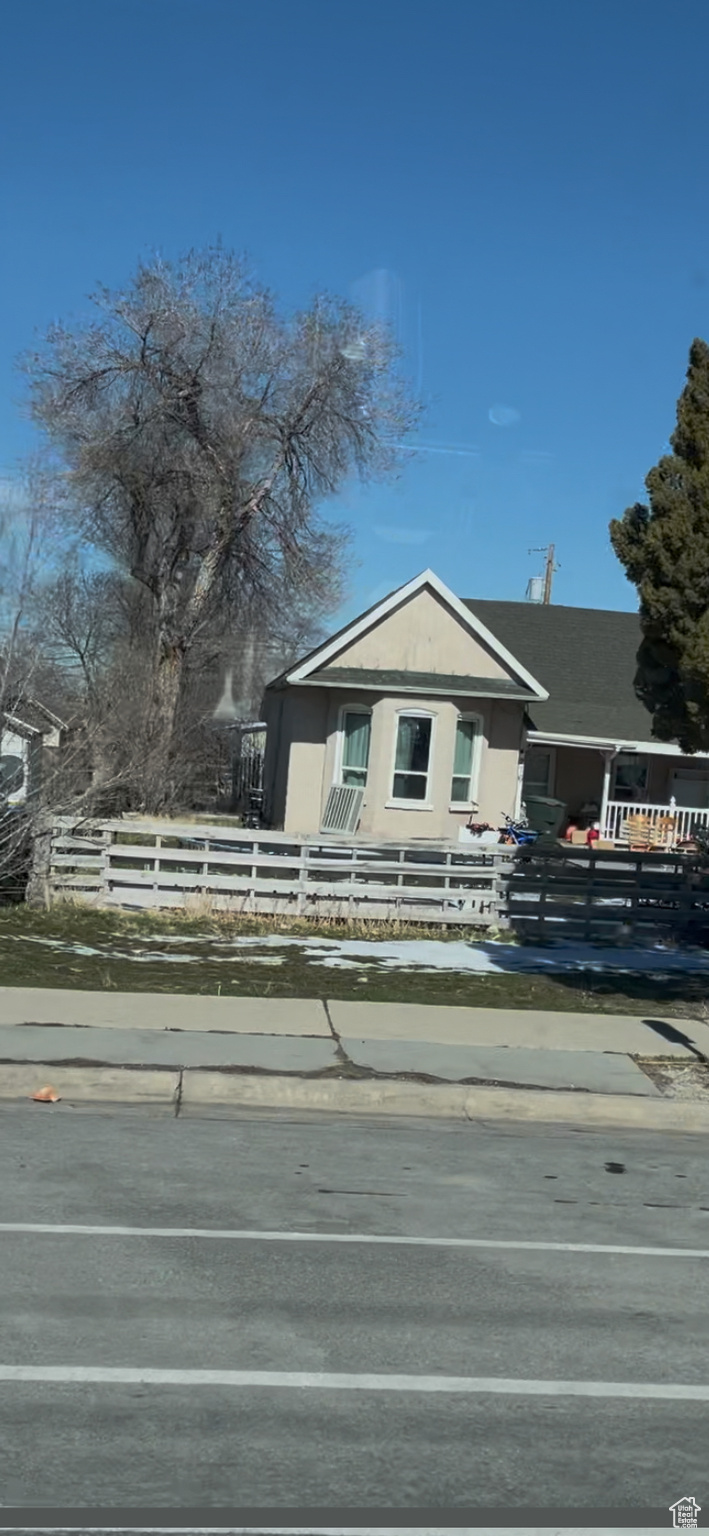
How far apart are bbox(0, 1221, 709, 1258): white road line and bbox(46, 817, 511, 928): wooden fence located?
10588mm

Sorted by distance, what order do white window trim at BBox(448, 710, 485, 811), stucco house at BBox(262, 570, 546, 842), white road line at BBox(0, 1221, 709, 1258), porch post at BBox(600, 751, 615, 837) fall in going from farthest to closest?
porch post at BBox(600, 751, 615, 837) < white window trim at BBox(448, 710, 485, 811) < stucco house at BBox(262, 570, 546, 842) < white road line at BBox(0, 1221, 709, 1258)

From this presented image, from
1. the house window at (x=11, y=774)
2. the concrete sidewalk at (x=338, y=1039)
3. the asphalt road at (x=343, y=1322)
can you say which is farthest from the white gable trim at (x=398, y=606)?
the asphalt road at (x=343, y=1322)

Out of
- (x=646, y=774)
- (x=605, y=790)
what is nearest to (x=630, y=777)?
(x=646, y=774)

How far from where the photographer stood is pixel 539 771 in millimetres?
36000

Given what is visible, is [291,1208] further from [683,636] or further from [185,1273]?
[683,636]

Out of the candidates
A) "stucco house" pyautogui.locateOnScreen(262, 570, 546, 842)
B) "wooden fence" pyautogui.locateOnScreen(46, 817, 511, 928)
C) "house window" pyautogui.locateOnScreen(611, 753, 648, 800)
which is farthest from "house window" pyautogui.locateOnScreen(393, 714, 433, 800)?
"house window" pyautogui.locateOnScreen(611, 753, 648, 800)

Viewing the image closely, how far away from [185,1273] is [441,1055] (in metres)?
4.40

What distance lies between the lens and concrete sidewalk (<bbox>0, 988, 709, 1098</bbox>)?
9109 millimetres

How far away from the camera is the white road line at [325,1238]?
5.96m

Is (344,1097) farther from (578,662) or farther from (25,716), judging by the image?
(578,662)

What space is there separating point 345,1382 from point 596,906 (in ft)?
41.8

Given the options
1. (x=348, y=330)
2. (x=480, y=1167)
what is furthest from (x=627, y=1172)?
(x=348, y=330)

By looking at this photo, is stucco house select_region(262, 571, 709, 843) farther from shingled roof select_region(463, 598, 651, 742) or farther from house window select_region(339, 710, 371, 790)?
shingled roof select_region(463, 598, 651, 742)

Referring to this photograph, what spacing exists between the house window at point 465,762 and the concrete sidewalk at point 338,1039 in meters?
14.7
